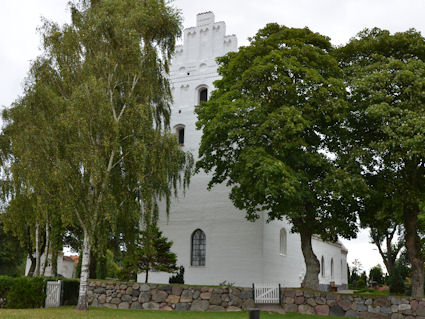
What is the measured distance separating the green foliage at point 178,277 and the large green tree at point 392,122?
11.5 m

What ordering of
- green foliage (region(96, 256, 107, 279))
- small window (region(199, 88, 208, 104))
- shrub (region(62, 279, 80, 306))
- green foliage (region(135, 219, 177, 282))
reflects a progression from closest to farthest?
1. shrub (region(62, 279, 80, 306))
2. green foliage (region(135, 219, 177, 282))
3. small window (region(199, 88, 208, 104))
4. green foliage (region(96, 256, 107, 279))

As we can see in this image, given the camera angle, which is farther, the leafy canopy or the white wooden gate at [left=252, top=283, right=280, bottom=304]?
the white wooden gate at [left=252, top=283, right=280, bottom=304]

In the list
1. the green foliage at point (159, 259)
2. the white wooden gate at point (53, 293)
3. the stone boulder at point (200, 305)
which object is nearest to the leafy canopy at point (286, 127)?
the stone boulder at point (200, 305)

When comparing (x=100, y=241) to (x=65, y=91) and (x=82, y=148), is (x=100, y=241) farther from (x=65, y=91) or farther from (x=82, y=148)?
(x=65, y=91)

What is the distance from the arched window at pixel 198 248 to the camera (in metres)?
25.0

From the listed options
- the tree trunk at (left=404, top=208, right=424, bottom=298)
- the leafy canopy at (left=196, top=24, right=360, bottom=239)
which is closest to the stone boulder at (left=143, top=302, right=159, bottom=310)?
the leafy canopy at (left=196, top=24, right=360, bottom=239)

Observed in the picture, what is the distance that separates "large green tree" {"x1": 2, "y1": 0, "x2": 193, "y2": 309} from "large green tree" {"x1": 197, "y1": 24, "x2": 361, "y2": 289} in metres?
2.99

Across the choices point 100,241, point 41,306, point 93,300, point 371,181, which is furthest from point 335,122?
point 41,306

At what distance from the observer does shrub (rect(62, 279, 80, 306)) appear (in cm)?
1894

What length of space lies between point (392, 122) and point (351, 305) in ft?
24.5

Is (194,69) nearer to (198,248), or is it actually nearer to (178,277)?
(198,248)

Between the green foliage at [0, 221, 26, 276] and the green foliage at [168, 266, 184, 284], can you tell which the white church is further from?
the green foliage at [0, 221, 26, 276]

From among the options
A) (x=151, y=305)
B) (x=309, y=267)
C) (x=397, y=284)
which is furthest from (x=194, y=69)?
(x=397, y=284)

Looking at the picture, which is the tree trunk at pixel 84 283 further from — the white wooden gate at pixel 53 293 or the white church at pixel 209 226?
the white church at pixel 209 226
